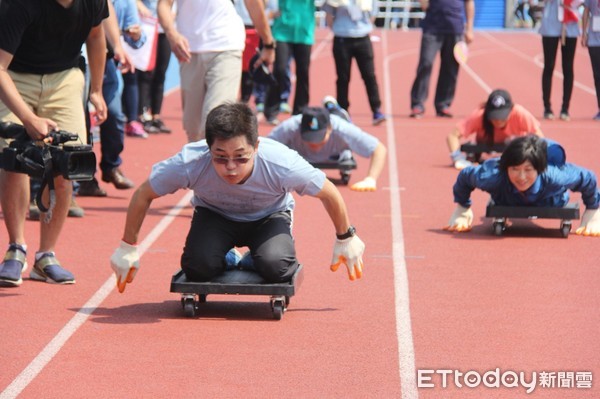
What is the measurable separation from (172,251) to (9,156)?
1.86 metres

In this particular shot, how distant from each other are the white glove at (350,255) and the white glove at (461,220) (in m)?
3.05

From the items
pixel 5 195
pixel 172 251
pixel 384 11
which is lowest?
pixel 384 11

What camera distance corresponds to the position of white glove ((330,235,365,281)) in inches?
266

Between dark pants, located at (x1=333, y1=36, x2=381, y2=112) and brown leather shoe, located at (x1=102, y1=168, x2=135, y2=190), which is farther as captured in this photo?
dark pants, located at (x1=333, y1=36, x2=381, y2=112)

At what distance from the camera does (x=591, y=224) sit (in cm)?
959

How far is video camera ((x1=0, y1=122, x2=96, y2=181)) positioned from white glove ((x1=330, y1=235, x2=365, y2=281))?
1.41m

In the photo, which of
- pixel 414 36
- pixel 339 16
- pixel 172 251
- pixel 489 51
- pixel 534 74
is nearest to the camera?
pixel 172 251

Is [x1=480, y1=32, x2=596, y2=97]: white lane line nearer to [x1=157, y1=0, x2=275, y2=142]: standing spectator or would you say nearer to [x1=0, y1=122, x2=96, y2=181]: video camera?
[x1=157, y1=0, x2=275, y2=142]: standing spectator

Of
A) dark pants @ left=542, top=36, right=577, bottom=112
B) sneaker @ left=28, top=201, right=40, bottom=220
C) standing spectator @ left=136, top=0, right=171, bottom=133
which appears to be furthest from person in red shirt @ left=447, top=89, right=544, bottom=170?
dark pants @ left=542, top=36, right=577, bottom=112

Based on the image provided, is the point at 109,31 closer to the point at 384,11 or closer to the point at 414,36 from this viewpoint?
the point at 414,36

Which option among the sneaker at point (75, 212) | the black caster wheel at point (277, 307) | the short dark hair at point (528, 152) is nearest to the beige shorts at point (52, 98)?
the black caster wheel at point (277, 307)

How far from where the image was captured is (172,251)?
883cm

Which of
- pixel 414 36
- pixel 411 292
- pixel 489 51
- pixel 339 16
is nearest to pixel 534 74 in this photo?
pixel 489 51

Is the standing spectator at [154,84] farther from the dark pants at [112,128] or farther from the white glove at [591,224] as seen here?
the white glove at [591,224]
